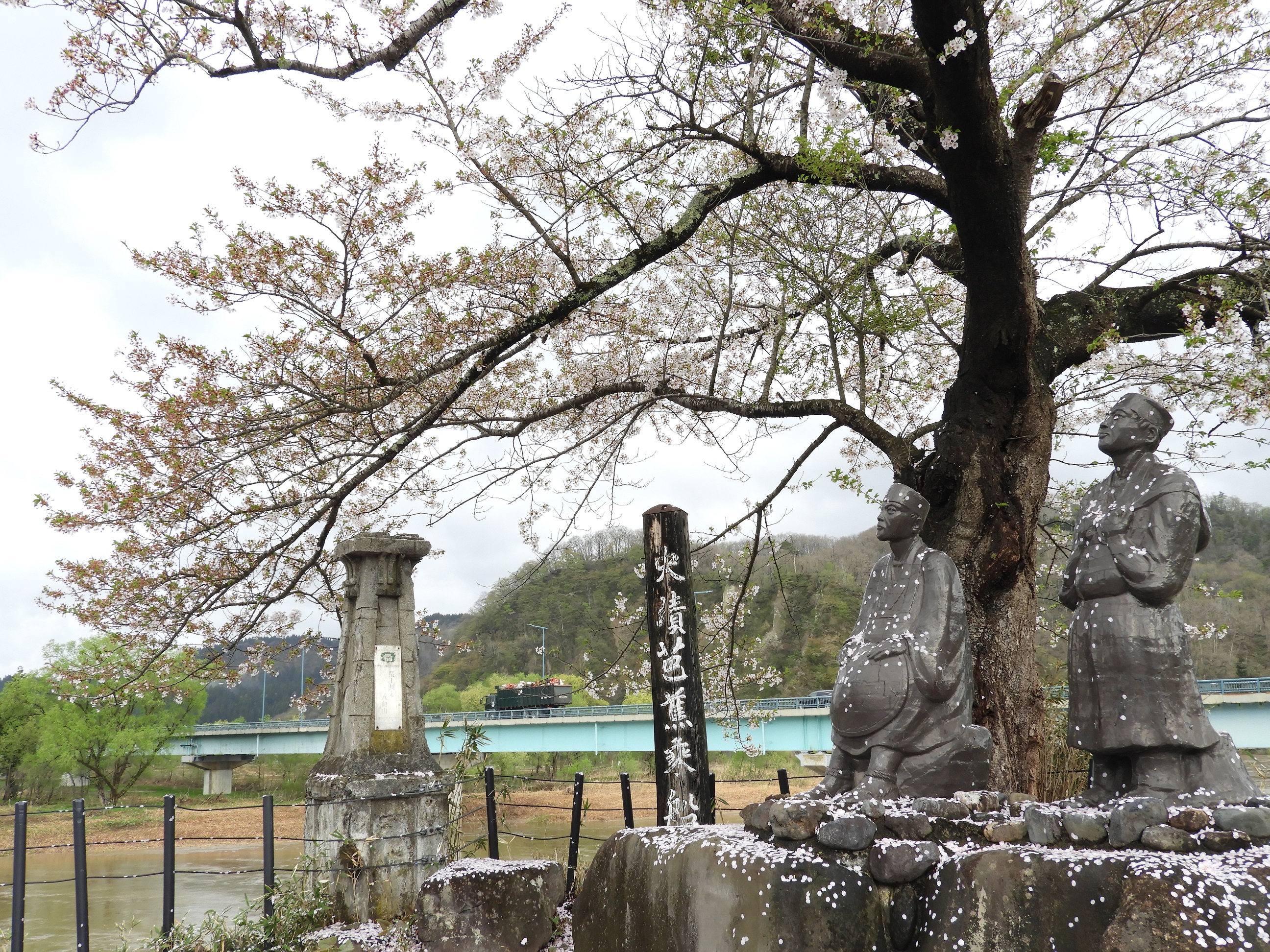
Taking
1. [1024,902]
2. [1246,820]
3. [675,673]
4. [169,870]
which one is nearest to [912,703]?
[1024,902]

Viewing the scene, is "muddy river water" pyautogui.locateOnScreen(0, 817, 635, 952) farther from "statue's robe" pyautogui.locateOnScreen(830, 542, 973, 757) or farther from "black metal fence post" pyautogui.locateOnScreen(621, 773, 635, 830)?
"statue's robe" pyautogui.locateOnScreen(830, 542, 973, 757)

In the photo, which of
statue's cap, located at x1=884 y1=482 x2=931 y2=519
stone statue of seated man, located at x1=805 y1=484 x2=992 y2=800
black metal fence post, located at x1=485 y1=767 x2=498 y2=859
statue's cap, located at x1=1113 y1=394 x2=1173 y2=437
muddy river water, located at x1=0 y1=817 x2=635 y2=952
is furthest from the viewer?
muddy river water, located at x1=0 y1=817 x2=635 y2=952

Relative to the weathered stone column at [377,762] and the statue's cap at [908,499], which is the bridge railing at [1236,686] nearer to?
the statue's cap at [908,499]

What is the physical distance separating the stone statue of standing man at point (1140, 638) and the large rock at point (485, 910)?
13.8 feet

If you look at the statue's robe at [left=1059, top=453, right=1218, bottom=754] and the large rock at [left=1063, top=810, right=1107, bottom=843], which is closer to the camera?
the large rock at [left=1063, top=810, right=1107, bottom=843]

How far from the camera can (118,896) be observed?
15.0m

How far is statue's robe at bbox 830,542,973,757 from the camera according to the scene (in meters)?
4.09

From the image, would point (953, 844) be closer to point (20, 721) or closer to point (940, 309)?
point (940, 309)

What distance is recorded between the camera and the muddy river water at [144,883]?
1097cm

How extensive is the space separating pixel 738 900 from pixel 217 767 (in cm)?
3180

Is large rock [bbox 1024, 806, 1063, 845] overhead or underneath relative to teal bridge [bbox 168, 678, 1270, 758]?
overhead

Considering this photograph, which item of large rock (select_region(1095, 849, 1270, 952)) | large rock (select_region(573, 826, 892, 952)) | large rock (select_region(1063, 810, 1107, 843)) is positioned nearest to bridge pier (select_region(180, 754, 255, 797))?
large rock (select_region(573, 826, 892, 952))

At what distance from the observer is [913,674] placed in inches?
162

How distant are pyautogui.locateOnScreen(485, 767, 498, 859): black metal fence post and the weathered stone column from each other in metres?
0.42
